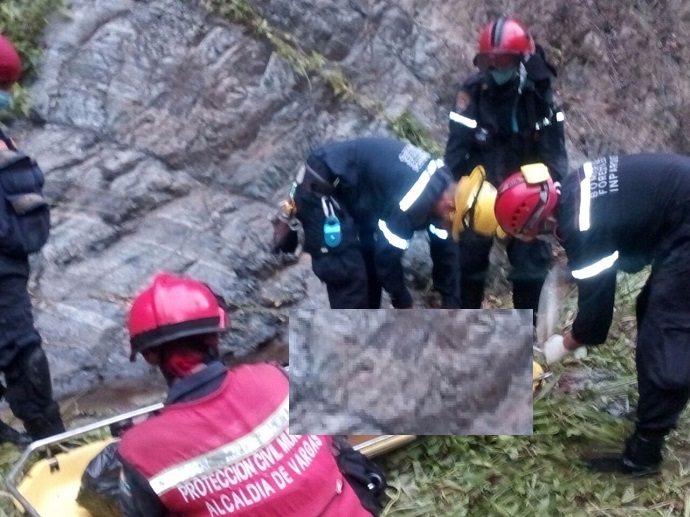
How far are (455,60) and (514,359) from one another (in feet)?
18.9

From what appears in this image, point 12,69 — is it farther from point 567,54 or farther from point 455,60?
point 567,54

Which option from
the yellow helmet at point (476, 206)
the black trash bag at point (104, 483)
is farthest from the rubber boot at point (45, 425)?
the yellow helmet at point (476, 206)

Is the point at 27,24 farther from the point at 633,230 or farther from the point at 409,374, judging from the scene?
the point at 409,374

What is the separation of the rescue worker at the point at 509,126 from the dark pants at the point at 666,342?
137 cm

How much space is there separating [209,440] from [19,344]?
6.41 feet

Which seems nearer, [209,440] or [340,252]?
[209,440]

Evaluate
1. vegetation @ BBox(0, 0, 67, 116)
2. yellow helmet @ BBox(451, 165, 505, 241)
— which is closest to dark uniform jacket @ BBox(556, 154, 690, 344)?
yellow helmet @ BBox(451, 165, 505, 241)

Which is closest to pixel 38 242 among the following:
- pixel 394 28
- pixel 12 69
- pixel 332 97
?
pixel 12 69

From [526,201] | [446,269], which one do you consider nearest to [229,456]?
[526,201]

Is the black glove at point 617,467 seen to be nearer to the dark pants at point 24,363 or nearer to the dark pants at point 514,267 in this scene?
the dark pants at point 514,267

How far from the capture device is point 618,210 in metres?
2.90

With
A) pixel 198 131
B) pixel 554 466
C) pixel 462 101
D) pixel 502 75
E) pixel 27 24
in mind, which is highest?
pixel 27 24

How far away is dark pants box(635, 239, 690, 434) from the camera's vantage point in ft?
9.61

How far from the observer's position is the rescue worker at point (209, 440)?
68.3 inches
